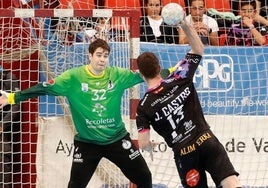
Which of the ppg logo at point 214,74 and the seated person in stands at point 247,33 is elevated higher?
the seated person in stands at point 247,33

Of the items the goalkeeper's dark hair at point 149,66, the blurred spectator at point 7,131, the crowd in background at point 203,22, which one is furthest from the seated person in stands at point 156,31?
the goalkeeper's dark hair at point 149,66

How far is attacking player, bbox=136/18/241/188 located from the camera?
7043 mm

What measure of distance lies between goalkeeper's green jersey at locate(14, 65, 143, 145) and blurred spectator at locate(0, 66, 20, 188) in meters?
1.64

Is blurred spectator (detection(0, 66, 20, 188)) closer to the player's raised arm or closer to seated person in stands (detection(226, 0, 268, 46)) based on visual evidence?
seated person in stands (detection(226, 0, 268, 46))

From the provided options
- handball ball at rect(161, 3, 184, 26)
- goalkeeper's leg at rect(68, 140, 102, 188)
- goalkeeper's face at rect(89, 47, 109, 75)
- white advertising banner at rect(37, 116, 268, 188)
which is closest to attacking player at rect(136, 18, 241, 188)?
handball ball at rect(161, 3, 184, 26)

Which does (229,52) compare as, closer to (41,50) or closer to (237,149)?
(237,149)

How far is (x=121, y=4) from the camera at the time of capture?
441 inches

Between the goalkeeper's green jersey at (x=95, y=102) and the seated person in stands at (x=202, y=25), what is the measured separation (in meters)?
2.26

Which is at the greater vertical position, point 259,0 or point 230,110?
point 259,0

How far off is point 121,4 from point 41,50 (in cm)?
193

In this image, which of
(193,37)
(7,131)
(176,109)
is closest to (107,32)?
(7,131)

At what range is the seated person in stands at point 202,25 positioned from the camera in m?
10.4

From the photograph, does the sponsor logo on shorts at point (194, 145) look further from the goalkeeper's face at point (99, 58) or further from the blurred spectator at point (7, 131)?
the blurred spectator at point (7, 131)

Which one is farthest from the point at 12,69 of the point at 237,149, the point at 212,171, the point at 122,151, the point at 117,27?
the point at 212,171
